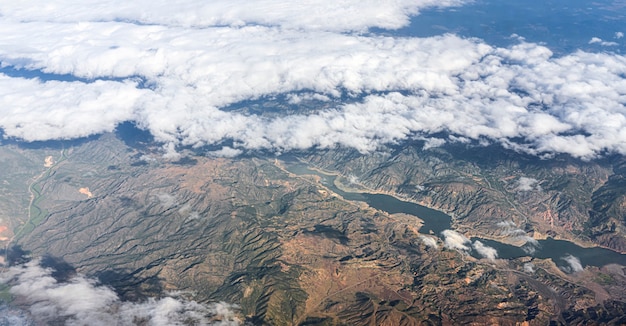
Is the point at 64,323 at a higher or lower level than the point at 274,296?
higher

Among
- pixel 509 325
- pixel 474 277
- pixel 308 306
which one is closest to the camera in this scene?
pixel 509 325

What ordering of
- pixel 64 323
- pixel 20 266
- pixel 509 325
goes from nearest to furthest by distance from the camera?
pixel 64 323 < pixel 509 325 < pixel 20 266

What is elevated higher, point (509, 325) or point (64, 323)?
point (64, 323)

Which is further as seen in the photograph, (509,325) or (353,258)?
(353,258)

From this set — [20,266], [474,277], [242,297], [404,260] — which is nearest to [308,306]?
[242,297]

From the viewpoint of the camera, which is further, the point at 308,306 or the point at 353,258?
the point at 353,258

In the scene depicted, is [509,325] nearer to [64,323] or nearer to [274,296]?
[274,296]

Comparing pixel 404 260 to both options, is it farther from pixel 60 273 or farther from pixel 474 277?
pixel 60 273

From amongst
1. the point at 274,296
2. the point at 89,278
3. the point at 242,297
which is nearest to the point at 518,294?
the point at 274,296

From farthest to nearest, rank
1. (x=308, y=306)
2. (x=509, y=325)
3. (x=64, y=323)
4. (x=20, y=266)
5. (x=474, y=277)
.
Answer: (x=20, y=266) → (x=474, y=277) → (x=308, y=306) → (x=509, y=325) → (x=64, y=323)
